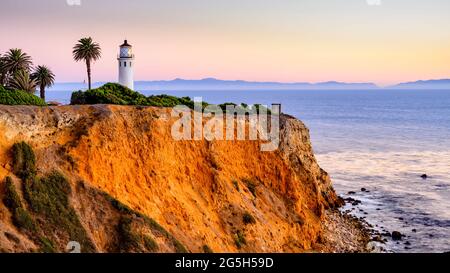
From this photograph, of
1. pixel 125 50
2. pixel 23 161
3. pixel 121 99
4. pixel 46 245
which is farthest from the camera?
pixel 125 50

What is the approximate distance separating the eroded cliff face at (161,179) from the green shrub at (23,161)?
13.8 inches

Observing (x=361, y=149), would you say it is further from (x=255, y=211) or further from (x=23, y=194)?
(x=23, y=194)

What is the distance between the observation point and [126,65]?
195ft

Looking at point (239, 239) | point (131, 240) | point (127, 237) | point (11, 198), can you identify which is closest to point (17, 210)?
point (11, 198)

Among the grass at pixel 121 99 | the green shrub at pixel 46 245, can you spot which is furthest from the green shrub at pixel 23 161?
the grass at pixel 121 99

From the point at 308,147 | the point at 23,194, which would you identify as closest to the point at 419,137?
the point at 308,147

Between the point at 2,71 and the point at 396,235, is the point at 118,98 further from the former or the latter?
the point at 396,235

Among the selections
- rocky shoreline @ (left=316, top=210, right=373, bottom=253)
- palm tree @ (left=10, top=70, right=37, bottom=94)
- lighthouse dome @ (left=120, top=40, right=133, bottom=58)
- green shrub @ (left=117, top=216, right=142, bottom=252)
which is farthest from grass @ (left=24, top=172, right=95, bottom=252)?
lighthouse dome @ (left=120, top=40, right=133, bottom=58)

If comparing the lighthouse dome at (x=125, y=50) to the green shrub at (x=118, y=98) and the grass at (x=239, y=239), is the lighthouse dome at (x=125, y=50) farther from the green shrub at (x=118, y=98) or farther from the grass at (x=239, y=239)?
the grass at (x=239, y=239)

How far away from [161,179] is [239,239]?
26.2ft

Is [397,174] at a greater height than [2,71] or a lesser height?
lesser

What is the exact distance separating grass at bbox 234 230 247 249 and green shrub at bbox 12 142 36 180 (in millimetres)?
16282

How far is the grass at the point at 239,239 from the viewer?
36.3 meters

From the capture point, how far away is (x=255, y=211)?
4031 cm
